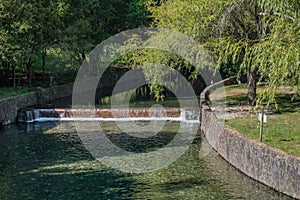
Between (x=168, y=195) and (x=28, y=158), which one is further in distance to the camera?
(x=28, y=158)

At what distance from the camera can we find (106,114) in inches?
1224

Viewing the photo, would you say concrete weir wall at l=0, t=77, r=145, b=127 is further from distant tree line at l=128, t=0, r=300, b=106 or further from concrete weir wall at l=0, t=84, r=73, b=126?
distant tree line at l=128, t=0, r=300, b=106

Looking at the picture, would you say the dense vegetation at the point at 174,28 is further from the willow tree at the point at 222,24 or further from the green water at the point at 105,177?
the green water at the point at 105,177

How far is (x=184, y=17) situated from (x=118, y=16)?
97.7ft

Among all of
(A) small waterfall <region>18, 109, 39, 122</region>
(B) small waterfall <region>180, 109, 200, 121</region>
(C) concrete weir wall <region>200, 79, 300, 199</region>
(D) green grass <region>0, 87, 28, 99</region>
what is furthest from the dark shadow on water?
(D) green grass <region>0, 87, 28, 99</region>

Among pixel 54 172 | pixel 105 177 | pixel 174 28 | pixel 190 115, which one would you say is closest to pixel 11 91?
pixel 190 115

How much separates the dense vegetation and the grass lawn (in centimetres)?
114

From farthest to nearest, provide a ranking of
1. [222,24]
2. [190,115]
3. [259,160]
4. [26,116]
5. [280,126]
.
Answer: [26,116], [190,115], [222,24], [280,126], [259,160]

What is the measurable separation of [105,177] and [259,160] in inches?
213

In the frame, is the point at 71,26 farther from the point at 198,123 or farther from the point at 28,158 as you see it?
the point at 28,158

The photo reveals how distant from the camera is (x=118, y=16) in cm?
5519

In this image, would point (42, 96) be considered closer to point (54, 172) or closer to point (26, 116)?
point (26, 116)

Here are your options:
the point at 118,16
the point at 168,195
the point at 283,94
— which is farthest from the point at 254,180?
the point at 118,16

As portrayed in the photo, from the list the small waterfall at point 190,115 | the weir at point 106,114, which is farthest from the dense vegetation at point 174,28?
the small waterfall at point 190,115
